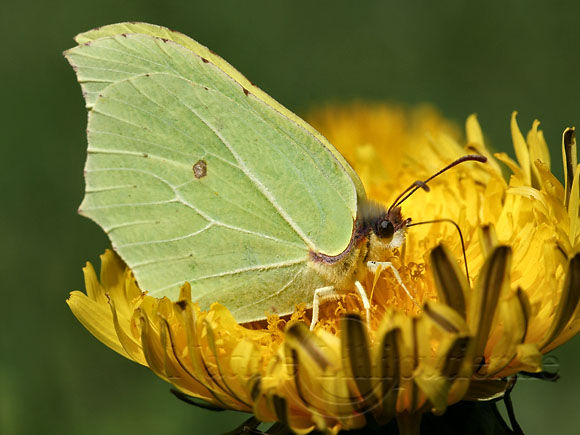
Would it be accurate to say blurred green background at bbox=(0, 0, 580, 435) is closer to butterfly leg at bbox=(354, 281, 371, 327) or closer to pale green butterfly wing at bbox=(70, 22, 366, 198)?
pale green butterfly wing at bbox=(70, 22, 366, 198)

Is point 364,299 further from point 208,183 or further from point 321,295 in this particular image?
point 208,183

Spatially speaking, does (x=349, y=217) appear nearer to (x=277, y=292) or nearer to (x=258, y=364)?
(x=277, y=292)

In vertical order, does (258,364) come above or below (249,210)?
below

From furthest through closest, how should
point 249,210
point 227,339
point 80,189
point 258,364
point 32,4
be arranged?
point 32,4, point 80,189, point 249,210, point 227,339, point 258,364

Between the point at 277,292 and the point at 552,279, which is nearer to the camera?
the point at 552,279

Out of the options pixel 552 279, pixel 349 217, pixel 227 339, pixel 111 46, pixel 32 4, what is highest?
pixel 32 4

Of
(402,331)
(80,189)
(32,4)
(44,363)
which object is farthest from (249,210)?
(32,4)
